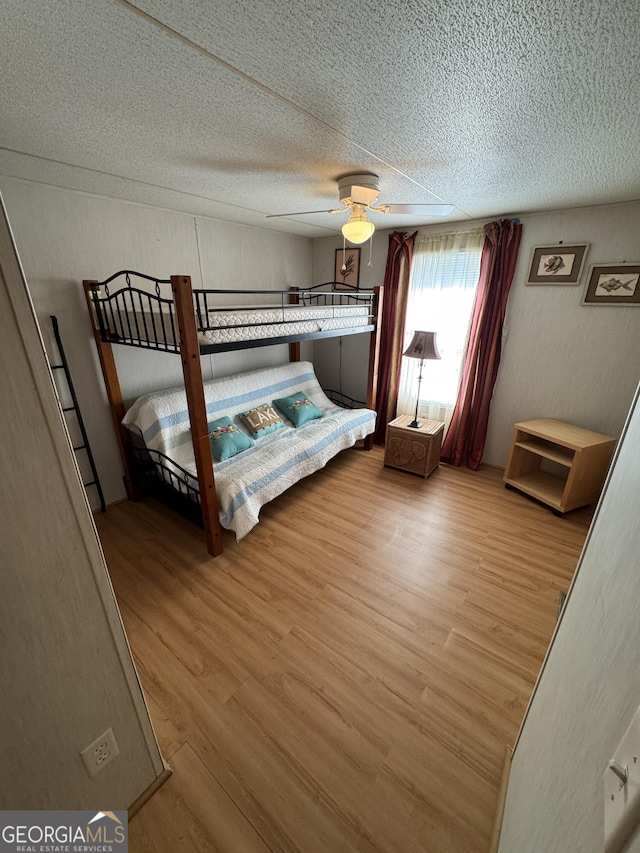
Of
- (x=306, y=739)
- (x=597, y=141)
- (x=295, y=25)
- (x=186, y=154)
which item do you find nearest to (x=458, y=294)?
(x=597, y=141)

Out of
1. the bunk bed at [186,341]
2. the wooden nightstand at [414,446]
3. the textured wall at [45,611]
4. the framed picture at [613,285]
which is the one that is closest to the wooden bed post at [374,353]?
the bunk bed at [186,341]

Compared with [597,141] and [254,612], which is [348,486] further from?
[597,141]

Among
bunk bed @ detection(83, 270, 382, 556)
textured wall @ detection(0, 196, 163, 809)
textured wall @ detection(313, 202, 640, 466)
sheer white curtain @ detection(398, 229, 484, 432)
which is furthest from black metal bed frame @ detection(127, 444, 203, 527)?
textured wall @ detection(313, 202, 640, 466)

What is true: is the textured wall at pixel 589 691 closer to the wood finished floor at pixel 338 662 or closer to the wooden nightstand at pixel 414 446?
the wood finished floor at pixel 338 662

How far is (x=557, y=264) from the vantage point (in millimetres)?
2697

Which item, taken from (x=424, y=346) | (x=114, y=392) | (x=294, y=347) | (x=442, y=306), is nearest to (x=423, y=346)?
(x=424, y=346)

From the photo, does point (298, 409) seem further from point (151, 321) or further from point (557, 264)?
point (557, 264)

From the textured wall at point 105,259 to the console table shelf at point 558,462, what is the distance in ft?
9.54

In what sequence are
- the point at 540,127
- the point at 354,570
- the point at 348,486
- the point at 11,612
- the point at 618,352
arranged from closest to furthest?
the point at 11,612
the point at 540,127
the point at 354,570
the point at 618,352
the point at 348,486

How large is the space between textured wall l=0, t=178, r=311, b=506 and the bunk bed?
109 mm

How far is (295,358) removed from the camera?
4.08 meters

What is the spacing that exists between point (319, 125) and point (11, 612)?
183 cm

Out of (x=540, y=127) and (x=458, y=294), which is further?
(x=458, y=294)

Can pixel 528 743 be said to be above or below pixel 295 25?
below
